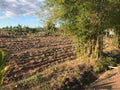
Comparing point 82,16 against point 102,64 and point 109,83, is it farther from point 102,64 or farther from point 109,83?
point 109,83

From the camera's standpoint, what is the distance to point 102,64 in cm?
1734

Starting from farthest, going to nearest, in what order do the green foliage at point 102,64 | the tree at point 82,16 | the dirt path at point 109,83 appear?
the tree at point 82,16 < the green foliage at point 102,64 < the dirt path at point 109,83

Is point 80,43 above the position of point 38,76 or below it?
above

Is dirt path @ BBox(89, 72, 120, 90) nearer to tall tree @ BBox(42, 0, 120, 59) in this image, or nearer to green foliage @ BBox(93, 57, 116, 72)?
green foliage @ BBox(93, 57, 116, 72)

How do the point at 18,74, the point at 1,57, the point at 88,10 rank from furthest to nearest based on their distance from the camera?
the point at 88,10, the point at 18,74, the point at 1,57

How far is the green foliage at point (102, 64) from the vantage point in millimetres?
16603

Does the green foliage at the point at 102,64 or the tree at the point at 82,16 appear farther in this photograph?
the tree at the point at 82,16

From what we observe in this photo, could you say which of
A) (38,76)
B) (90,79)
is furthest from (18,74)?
(90,79)

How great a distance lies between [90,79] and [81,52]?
4.20 m

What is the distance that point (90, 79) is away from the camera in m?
15.2

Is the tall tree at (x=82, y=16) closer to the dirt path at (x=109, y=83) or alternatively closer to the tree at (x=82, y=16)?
the tree at (x=82, y=16)

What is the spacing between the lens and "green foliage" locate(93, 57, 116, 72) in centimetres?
1660

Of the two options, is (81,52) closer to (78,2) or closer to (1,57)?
(78,2)

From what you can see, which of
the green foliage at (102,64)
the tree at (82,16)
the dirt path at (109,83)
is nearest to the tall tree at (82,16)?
the tree at (82,16)
